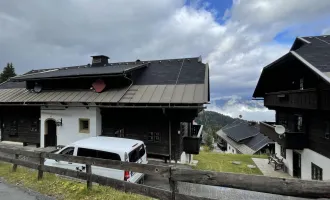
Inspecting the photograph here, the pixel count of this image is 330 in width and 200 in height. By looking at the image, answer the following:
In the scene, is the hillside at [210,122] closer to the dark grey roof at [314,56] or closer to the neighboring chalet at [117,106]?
the dark grey roof at [314,56]

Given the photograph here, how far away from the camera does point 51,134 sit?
60.1ft

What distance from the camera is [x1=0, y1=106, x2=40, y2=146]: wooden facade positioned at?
18861mm

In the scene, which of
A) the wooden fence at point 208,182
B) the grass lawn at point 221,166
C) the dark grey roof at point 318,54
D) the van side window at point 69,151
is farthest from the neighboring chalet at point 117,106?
the wooden fence at point 208,182

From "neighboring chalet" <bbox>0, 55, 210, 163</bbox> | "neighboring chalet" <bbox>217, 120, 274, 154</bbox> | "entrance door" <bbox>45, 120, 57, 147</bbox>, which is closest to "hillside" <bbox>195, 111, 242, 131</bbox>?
"neighboring chalet" <bbox>217, 120, 274, 154</bbox>

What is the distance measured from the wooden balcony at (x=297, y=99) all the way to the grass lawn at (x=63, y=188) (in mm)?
10851

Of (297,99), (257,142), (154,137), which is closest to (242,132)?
(257,142)

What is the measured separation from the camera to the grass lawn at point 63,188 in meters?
5.86

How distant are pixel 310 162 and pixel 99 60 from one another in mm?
19386

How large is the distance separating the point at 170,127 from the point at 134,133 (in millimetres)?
2649

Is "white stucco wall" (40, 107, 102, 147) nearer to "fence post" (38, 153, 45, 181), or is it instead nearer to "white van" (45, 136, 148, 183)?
"white van" (45, 136, 148, 183)

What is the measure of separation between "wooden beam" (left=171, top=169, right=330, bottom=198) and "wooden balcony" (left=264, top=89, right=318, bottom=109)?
9.68 meters

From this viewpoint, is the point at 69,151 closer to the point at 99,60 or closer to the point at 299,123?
the point at 99,60

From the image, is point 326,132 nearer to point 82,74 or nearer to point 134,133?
point 134,133

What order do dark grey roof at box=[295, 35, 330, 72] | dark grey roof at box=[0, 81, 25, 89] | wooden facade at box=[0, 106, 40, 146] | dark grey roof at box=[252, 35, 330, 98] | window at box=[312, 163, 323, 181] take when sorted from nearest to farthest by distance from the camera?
dark grey roof at box=[252, 35, 330, 98] < dark grey roof at box=[295, 35, 330, 72] < window at box=[312, 163, 323, 181] < wooden facade at box=[0, 106, 40, 146] < dark grey roof at box=[0, 81, 25, 89]
